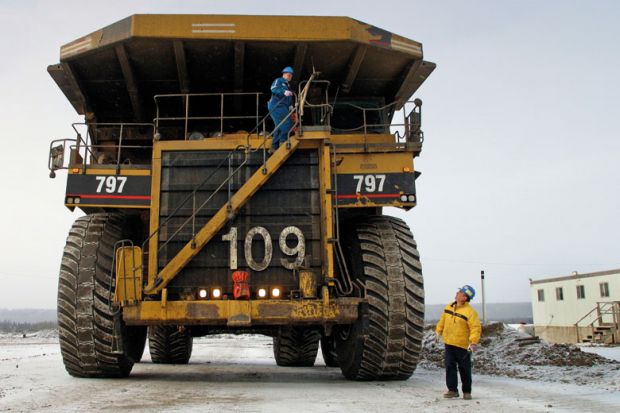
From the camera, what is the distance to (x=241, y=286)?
282 inches

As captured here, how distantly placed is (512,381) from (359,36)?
4.94m

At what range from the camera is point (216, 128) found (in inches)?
360

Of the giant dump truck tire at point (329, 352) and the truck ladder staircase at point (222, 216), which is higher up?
the truck ladder staircase at point (222, 216)

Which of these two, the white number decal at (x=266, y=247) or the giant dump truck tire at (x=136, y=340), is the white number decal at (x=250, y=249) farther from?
the giant dump truck tire at (x=136, y=340)

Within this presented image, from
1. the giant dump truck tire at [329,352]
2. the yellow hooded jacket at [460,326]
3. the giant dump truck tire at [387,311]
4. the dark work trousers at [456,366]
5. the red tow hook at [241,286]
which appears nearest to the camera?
the dark work trousers at [456,366]

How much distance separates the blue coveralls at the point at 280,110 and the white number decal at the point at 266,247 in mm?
1068

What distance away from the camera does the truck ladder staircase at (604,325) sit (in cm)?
2659

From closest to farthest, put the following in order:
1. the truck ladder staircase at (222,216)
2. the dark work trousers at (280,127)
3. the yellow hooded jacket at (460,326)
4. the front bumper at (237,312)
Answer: the yellow hooded jacket at (460,326)
the front bumper at (237,312)
the truck ladder staircase at (222,216)
the dark work trousers at (280,127)

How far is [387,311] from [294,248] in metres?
1.32

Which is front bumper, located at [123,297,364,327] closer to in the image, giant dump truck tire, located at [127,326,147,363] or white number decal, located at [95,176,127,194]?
giant dump truck tire, located at [127,326,147,363]

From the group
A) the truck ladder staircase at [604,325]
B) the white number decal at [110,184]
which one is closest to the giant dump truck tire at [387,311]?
the white number decal at [110,184]

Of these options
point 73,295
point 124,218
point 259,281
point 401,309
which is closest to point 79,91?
point 124,218

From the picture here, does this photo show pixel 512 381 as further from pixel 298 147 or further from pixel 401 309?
pixel 298 147

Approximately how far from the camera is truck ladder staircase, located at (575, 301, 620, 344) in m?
26.6
